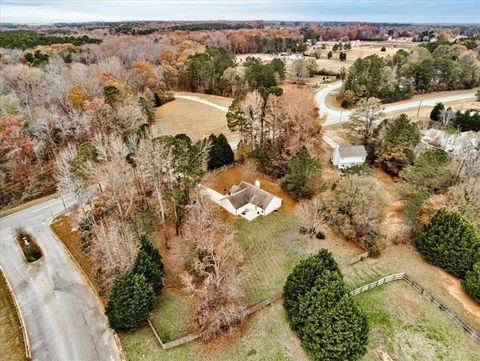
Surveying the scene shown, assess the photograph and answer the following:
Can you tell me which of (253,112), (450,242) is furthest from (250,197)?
(450,242)

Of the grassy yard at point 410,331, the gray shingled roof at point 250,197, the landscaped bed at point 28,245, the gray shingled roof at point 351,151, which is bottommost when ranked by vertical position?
the grassy yard at point 410,331

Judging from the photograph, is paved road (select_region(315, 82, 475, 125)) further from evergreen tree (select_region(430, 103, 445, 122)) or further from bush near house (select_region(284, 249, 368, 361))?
bush near house (select_region(284, 249, 368, 361))

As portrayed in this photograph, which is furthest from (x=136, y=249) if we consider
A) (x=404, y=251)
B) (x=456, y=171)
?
(x=456, y=171)

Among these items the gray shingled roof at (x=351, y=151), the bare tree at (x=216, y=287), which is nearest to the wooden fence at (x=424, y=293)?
the bare tree at (x=216, y=287)

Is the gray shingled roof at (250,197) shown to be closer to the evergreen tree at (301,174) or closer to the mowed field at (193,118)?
the evergreen tree at (301,174)

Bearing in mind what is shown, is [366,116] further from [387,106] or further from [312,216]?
[387,106]
